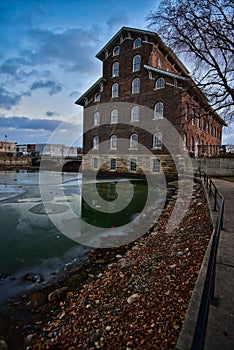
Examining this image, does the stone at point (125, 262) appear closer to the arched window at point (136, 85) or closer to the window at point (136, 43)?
the arched window at point (136, 85)

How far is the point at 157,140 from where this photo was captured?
23.5 m

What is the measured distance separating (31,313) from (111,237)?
348cm

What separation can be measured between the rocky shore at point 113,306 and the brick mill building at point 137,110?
725 inches

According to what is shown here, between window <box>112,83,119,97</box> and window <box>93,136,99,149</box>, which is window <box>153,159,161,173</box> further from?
window <box>112,83,119,97</box>

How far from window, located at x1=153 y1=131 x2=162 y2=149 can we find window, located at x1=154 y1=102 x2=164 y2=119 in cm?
172

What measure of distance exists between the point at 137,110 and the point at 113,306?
944 inches

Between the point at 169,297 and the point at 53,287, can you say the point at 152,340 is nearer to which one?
Answer: the point at 169,297

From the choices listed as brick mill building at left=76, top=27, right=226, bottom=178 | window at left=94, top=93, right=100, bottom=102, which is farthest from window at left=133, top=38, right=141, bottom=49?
window at left=94, top=93, right=100, bottom=102

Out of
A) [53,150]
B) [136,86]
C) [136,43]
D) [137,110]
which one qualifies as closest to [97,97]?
[136,86]

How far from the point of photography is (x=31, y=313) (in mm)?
3385

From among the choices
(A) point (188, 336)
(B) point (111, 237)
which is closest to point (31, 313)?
(A) point (188, 336)

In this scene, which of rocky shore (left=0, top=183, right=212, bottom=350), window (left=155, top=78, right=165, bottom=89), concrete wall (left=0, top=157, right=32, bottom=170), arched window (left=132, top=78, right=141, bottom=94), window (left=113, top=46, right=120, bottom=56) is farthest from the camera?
concrete wall (left=0, top=157, right=32, bottom=170)

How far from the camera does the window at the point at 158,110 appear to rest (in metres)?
23.3

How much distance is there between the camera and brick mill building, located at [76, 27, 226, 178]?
74.0ft
